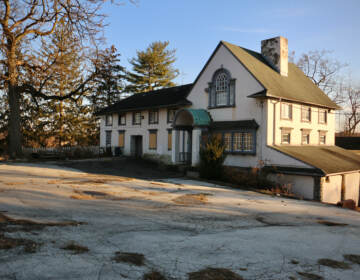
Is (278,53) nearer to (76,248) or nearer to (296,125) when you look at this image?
(296,125)

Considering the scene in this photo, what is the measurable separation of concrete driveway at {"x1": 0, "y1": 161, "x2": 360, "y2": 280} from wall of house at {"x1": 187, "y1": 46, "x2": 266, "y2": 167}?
9.64 metres

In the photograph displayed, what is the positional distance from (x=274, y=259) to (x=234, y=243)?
1.04m

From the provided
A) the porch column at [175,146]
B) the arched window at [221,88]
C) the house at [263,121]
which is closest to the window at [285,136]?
the house at [263,121]

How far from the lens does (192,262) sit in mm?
5016

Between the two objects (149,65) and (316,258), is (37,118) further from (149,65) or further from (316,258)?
(316,258)

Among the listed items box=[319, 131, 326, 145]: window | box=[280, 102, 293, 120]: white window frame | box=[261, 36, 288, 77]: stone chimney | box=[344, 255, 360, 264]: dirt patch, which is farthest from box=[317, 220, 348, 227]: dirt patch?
box=[319, 131, 326, 145]: window

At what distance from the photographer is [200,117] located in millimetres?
22391

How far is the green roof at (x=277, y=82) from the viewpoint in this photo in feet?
67.4

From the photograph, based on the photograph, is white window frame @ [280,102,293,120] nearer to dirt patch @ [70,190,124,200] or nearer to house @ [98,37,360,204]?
house @ [98,37,360,204]

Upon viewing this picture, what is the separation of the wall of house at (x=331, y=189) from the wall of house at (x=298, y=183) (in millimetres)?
663

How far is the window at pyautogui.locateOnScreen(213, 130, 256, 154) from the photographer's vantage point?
808 inches

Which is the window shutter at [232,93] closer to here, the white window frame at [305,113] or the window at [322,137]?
the white window frame at [305,113]

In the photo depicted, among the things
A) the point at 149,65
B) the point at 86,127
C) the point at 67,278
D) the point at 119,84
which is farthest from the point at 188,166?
the point at 149,65

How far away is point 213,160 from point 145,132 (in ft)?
40.9
